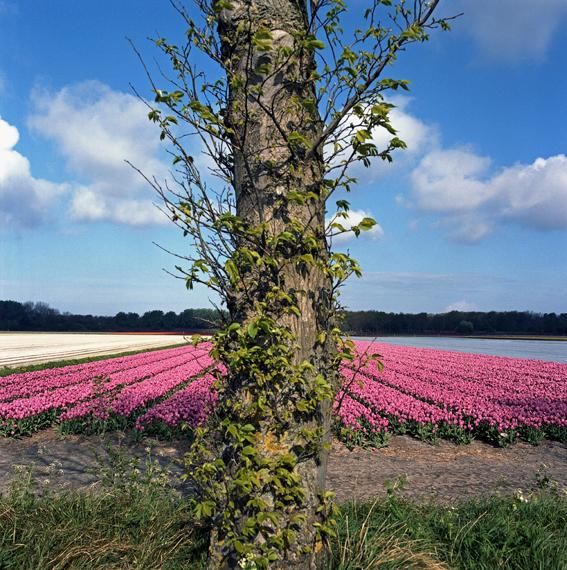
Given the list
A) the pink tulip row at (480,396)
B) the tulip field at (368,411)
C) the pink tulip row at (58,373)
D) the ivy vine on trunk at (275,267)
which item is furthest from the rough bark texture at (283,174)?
A: the pink tulip row at (58,373)

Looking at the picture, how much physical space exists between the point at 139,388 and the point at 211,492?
965cm

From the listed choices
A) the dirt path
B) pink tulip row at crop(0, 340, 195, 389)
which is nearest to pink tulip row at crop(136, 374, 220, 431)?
the dirt path

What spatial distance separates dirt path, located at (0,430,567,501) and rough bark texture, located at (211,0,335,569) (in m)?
2.66

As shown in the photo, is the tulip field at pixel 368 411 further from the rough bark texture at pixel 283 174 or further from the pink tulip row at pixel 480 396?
the rough bark texture at pixel 283 174

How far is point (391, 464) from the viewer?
7.29 meters

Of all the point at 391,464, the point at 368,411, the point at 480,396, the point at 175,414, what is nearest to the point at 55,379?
the point at 175,414

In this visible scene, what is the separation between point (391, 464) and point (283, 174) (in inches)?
219

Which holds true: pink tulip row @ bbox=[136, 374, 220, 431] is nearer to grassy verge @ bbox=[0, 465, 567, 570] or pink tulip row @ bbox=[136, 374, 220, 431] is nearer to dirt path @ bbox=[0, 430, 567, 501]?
dirt path @ bbox=[0, 430, 567, 501]

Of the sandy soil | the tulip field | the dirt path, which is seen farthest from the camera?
the sandy soil

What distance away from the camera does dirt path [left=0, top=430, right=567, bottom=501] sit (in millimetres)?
5879

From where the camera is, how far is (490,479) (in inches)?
256

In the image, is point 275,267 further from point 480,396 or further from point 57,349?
point 57,349

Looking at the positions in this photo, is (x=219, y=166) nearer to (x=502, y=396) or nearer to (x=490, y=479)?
(x=490, y=479)

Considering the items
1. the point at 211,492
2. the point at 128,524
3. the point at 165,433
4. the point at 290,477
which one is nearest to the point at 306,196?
the point at 290,477
